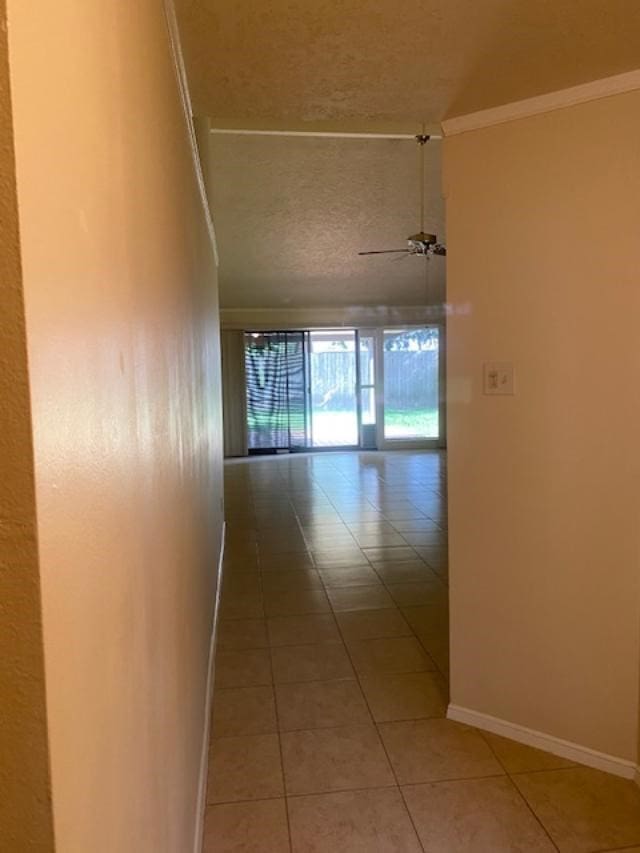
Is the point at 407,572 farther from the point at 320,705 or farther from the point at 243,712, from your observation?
the point at 243,712

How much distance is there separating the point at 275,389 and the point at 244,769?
7568 mm

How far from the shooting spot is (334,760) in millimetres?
2057

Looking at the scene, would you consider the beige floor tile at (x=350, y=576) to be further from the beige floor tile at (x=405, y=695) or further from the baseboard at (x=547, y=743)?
the baseboard at (x=547, y=743)

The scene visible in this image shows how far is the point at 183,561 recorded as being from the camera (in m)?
1.48

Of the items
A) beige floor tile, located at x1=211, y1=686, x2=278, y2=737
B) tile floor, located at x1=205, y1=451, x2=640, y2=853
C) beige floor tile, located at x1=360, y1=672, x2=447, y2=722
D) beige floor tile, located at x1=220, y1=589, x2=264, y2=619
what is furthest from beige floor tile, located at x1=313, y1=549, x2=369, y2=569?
beige floor tile, located at x1=211, y1=686, x2=278, y2=737

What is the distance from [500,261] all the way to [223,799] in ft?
6.30

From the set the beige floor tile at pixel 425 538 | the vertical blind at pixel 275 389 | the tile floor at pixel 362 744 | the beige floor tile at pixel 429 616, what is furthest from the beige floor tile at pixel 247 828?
the vertical blind at pixel 275 389

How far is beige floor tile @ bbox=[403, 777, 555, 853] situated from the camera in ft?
5.54

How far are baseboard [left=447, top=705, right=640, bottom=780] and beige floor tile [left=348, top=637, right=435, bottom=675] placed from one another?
15.4 inches

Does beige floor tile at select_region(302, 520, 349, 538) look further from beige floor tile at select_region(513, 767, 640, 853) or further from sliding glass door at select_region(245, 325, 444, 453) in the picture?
sliding glass door at select_region(245, 325, 444, 453)

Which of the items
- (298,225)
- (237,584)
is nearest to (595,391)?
(237,584)

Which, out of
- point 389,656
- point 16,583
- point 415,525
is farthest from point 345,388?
point 16,583

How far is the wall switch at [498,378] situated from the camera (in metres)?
2.09

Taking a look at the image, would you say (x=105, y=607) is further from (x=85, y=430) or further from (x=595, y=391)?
(x=595, y=391)
